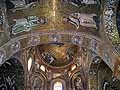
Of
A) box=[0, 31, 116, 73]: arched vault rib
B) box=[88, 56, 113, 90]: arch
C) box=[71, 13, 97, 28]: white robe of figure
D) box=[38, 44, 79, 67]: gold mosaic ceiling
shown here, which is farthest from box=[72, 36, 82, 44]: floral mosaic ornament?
box=[38, 44, 79, 67]: gold mosaic ceiling

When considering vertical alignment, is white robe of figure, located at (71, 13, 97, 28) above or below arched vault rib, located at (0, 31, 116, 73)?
above

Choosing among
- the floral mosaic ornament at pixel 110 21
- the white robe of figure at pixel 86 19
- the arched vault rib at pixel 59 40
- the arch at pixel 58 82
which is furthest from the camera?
the arch at pixel 58 82

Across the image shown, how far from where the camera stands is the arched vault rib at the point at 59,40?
1530 centimetres

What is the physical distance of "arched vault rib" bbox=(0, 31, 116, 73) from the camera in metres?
15.3

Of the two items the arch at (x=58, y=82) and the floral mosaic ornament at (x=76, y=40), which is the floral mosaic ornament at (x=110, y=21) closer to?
the floral mosaic ornament at (x=76, y=40)

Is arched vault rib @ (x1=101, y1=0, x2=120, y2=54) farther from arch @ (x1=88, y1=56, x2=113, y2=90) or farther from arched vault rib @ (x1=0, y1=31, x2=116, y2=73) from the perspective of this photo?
arch @ (x1=88, y1=56, x2=113, y2=90)

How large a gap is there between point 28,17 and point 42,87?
5857 millimetres

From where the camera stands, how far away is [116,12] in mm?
15164

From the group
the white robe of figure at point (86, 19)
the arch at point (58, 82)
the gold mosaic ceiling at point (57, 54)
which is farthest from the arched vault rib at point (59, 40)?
the arch at point (58, 82)

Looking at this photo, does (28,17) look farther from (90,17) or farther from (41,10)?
(90,17)

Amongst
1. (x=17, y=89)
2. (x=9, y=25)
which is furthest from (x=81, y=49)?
(x=9, y=25)

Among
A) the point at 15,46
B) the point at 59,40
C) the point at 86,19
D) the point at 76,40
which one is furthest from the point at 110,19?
the point at 15,46

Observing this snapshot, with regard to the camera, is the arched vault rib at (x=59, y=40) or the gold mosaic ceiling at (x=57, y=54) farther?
the gold mosaic ceiling at (x=57, y=54)

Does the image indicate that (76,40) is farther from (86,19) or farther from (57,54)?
(57,54)
